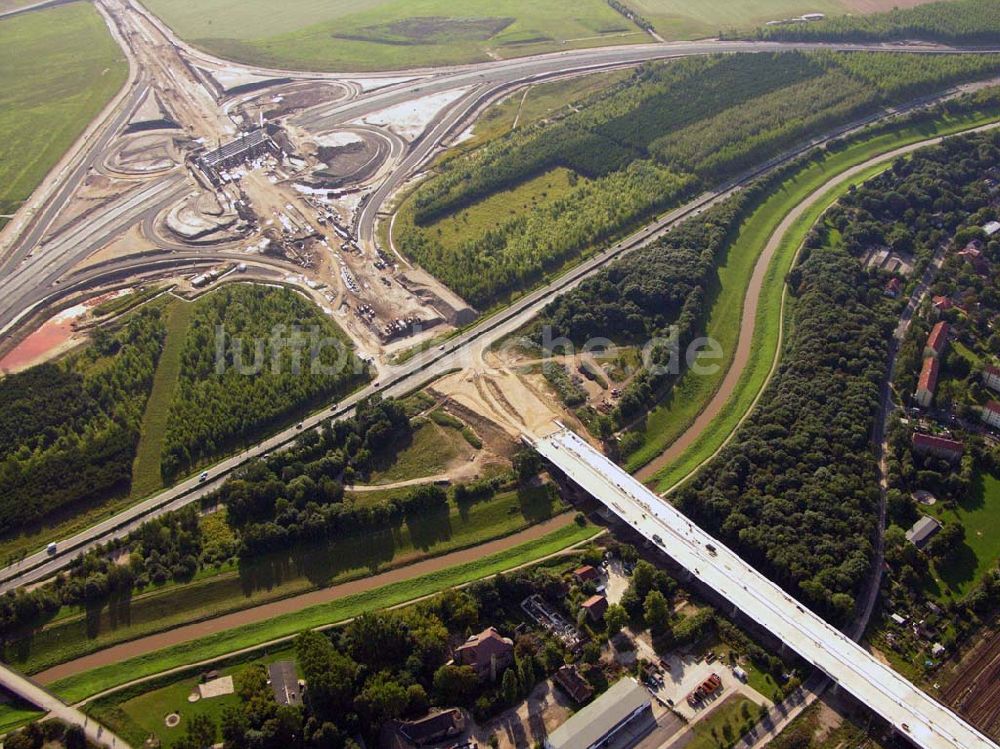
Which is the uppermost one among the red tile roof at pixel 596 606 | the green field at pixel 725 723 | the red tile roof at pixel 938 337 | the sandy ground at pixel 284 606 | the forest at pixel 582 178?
the forest at pixel 582 178

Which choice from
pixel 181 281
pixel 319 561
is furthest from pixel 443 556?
pixel 181 281

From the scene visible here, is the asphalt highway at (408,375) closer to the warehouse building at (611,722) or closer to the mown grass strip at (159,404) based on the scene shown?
the mown grass strip at (159,404)

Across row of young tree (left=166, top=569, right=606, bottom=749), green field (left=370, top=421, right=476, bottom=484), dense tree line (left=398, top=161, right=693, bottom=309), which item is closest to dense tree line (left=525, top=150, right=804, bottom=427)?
dense tree line (left=398, top=161, right=693, bottom=309)

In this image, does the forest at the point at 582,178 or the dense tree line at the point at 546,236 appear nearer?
the dense tree line at the point at 546,236

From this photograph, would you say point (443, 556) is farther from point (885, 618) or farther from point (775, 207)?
point (775, 207)

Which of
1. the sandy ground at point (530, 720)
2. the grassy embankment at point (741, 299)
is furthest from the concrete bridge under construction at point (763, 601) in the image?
the sandy ground at point (530, 720)

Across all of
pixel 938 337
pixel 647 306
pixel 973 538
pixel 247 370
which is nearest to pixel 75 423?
pixel 247 370

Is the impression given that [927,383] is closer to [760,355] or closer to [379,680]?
[760,355]
